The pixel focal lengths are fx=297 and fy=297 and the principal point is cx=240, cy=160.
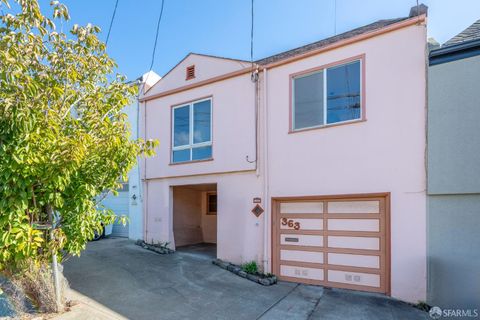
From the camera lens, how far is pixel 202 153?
9.30 m

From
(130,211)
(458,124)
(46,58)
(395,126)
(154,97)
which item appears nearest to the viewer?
(46,58)

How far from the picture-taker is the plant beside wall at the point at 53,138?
159 inches

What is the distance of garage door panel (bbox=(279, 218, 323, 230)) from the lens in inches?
289

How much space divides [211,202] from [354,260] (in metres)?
6.50

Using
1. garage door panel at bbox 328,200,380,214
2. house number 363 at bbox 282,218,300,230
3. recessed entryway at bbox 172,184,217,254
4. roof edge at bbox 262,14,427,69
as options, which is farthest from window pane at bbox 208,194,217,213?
roof edge at bbox 262,14,427,69

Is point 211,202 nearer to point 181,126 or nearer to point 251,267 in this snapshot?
point 181,126

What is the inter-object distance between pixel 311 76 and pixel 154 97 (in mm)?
5739

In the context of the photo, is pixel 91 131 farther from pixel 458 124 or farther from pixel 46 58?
pixel 458 124

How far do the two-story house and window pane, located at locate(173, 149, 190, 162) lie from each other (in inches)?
1.4

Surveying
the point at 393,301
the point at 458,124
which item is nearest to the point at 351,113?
the point at 458,124

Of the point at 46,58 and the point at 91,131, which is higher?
the point at 46,58

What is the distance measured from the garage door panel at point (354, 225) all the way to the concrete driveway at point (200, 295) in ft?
4.55

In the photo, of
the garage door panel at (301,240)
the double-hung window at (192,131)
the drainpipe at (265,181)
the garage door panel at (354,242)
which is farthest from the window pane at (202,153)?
the garage door panel at (354,242)

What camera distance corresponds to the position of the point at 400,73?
6.44 metres
